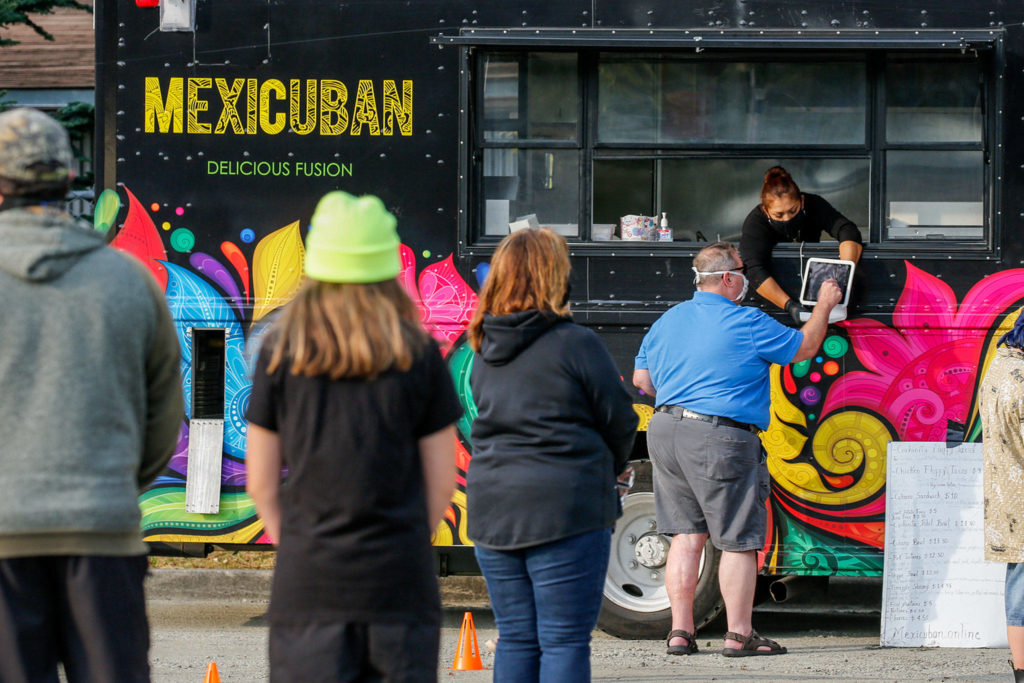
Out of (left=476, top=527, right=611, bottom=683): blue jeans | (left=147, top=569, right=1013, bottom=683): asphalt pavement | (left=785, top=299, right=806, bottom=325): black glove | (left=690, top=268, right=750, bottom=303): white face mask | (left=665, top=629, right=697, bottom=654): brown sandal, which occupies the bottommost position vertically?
(left=147, top=569, right=1013, bottom=683): asphalt pavement

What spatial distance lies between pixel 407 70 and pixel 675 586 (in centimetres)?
274

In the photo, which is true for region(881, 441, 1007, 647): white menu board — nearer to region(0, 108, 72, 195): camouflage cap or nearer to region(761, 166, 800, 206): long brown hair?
region(761, 166, 800, 206): long brown hair

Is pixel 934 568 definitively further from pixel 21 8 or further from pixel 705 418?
pixel 21 8

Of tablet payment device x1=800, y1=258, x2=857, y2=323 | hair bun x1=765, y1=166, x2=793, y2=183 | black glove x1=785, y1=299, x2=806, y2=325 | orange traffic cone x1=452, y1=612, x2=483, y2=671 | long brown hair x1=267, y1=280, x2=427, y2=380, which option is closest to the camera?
long brown hair x1=267, y1=280, x2=427, y2=380

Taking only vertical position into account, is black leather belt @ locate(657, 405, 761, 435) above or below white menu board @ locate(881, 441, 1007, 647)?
above

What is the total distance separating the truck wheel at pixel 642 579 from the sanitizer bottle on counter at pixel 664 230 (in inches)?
44.3

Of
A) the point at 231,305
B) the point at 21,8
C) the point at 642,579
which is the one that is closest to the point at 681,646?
the point at 642,579

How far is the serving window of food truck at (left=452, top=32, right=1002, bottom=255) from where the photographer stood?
6.05 metres

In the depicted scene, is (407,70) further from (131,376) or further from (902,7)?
(131,376)

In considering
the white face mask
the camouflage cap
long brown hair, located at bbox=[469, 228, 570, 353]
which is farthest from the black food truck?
the camouflage cap

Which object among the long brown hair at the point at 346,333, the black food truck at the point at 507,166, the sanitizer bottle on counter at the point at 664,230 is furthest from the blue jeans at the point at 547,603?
the sanitizer bottle on counter at the point at 664,230

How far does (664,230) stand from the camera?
6254 mm

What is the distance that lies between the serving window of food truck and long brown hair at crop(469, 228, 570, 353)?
211 centimetres

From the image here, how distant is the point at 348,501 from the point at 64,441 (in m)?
0.66
